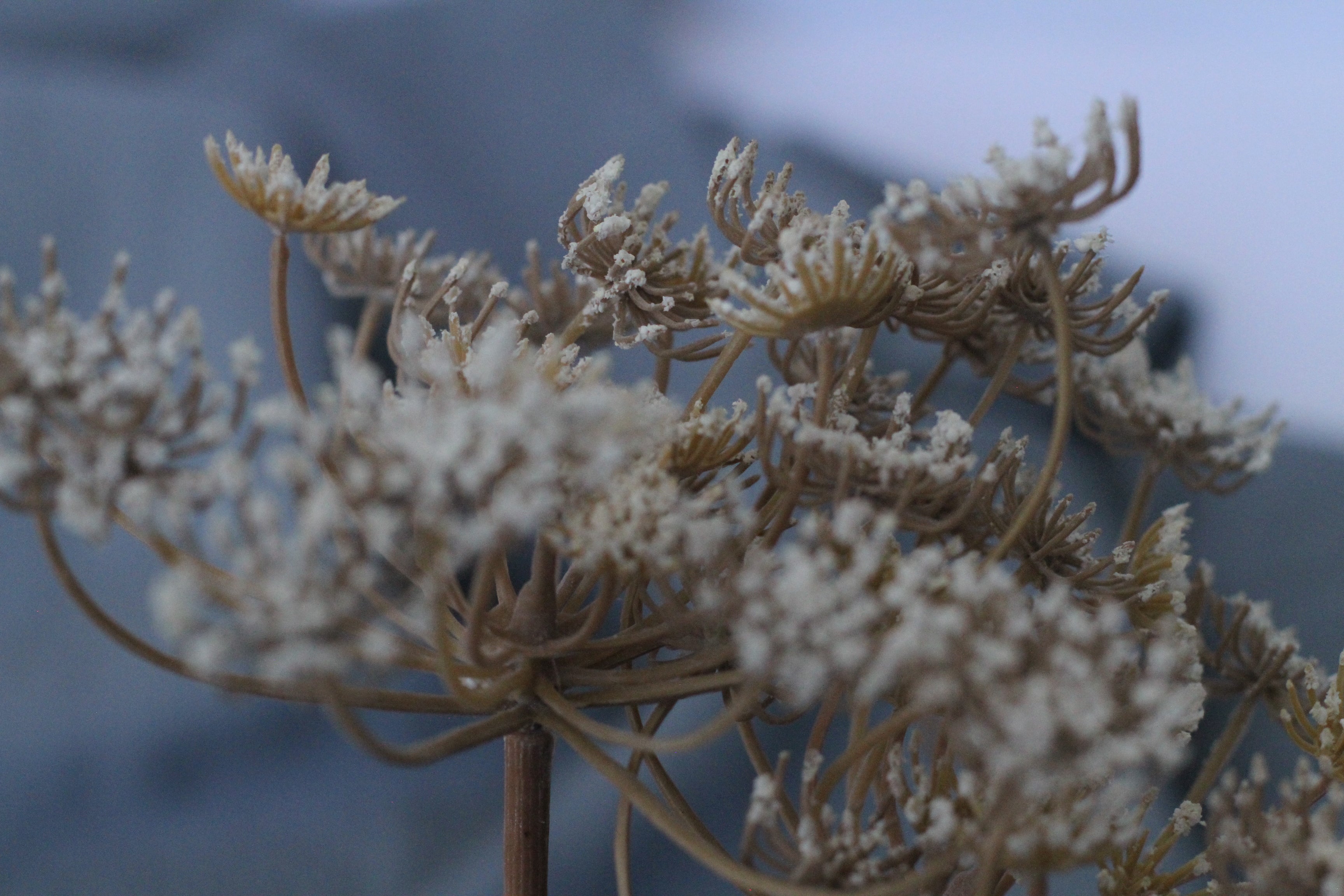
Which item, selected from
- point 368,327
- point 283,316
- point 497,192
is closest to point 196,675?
point 283,316

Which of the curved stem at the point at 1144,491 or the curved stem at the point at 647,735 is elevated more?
the curved stem at the point at 1144,491

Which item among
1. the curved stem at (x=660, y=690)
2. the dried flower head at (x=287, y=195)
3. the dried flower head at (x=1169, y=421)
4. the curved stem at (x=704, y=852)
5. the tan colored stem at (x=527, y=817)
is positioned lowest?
the tan colored stem at (x=527, y=817)

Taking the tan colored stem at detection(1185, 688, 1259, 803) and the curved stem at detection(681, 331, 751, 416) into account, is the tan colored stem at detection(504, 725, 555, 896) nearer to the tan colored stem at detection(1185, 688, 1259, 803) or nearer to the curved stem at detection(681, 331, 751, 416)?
the curved stem at detection(681, 331, 751, 416)

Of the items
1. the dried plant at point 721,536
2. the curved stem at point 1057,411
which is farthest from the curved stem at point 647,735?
the curved stem at point 1057,411

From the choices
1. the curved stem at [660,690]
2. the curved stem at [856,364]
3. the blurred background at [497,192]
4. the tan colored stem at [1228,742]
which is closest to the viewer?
the curved stem at [660,690]

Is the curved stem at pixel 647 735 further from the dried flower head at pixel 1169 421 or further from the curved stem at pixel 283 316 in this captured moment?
the dried flower head at pixel 1169 421

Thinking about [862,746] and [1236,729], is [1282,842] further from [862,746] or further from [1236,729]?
[1236,729]

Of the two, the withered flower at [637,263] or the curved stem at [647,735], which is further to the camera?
the withered flower at [637,263]

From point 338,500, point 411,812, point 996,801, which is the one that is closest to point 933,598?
point 996,801
